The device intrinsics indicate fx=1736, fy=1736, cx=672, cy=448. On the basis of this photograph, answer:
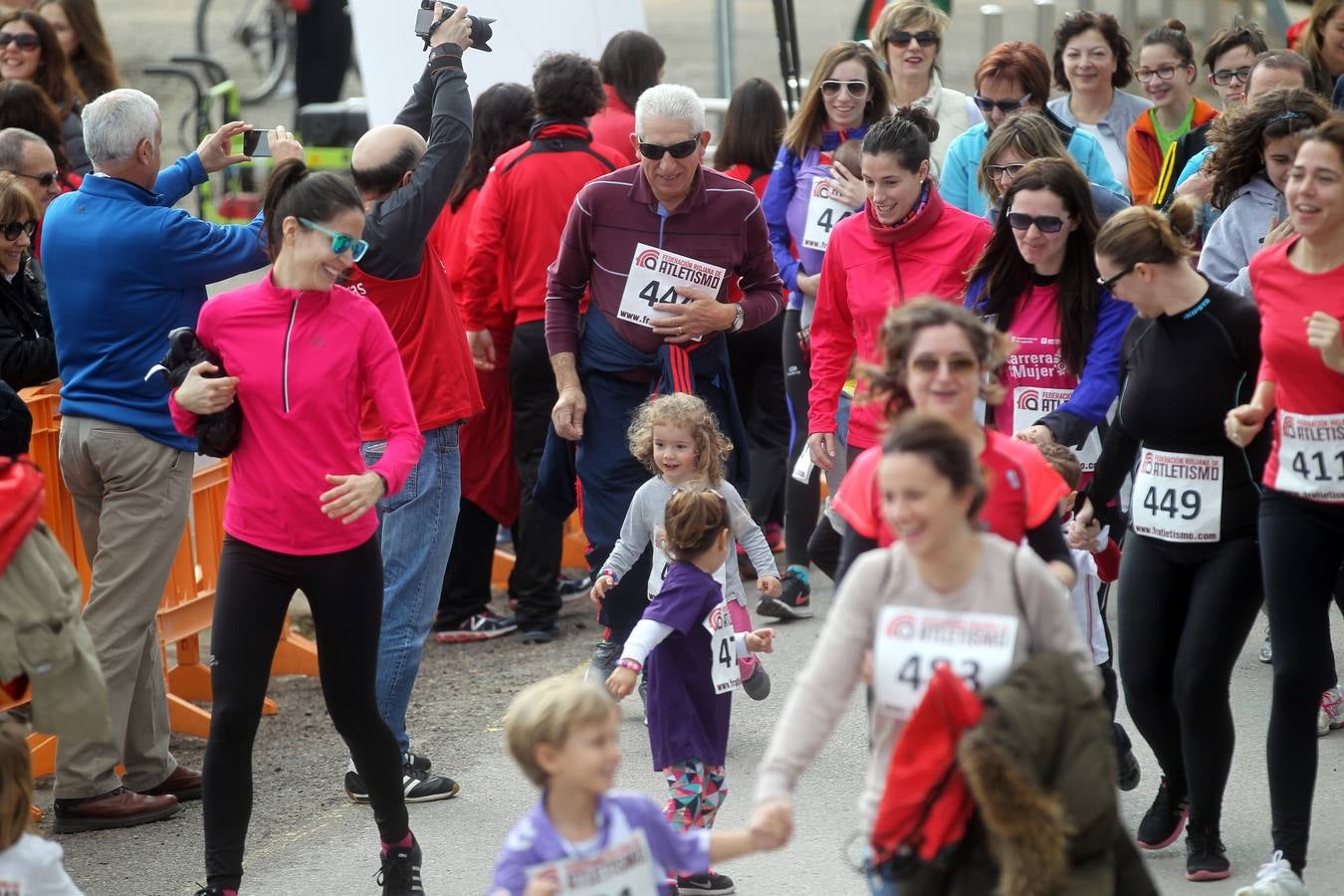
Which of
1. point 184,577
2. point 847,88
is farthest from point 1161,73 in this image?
point 184,577

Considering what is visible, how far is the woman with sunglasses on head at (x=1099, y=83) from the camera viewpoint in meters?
8.31

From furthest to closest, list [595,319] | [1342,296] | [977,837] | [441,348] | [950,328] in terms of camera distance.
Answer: [595,319] → [441,348] → [1342,296] → [950,328] → [977,837]

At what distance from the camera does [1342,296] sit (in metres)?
4.43

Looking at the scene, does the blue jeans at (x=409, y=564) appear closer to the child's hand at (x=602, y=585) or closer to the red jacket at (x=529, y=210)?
the child's hand at (x=602, y=585)

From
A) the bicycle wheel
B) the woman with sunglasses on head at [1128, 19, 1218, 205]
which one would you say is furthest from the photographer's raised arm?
the bicycle wheel

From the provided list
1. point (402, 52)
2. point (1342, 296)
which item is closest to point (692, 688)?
point (1342, 296)

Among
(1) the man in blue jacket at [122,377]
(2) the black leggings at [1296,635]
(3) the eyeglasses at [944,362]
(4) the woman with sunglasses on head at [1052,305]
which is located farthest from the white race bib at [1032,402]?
(1) the man in blue jacket at [122,377]

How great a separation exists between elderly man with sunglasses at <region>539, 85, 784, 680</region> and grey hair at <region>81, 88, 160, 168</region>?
1.56 meters

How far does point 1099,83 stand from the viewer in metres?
8.37

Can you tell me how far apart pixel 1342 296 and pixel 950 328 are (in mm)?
1327

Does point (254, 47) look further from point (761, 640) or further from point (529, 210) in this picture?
point (761, 640)

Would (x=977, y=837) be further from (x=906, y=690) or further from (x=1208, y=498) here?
(x=1208, y=498)

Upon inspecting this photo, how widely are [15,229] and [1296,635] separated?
4.06 meters

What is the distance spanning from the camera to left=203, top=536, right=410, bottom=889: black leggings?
4.62 m
